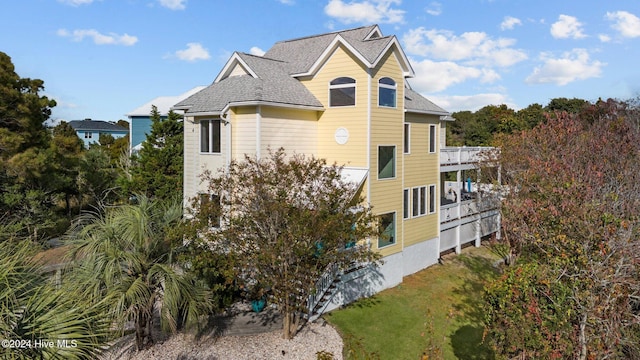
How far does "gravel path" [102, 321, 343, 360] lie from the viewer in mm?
12539

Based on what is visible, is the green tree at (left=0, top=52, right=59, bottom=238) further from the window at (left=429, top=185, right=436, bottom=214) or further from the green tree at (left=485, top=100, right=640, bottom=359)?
the green tree at (left=485, top=100, right=640, bottom=359)

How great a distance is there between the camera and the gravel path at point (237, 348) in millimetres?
12539

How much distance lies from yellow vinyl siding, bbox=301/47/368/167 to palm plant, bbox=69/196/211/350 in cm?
927

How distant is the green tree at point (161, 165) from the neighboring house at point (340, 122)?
115 inches

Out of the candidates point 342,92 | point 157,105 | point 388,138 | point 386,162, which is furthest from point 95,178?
point 388,138

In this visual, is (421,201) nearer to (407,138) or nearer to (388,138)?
(407,138)

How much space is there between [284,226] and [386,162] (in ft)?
28.5

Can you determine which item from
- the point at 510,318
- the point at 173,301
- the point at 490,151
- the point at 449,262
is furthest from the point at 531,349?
the point at 490,151

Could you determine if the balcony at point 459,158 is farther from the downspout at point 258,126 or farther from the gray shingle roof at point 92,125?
the gray shingle roof at point 92,125

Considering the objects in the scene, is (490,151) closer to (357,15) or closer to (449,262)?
(449,262)

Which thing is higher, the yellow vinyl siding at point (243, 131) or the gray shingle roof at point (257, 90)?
the gray shingle roof at point (257, 90)

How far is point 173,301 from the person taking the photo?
11102 millimetres

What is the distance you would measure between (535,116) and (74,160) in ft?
220

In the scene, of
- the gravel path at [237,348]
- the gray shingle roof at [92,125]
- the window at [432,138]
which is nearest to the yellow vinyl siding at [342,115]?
the window at [432,138]
